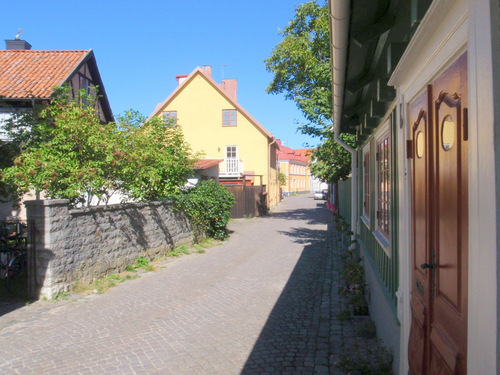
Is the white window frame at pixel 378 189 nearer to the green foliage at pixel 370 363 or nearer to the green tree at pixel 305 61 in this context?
the green foliage at pixel 370 363

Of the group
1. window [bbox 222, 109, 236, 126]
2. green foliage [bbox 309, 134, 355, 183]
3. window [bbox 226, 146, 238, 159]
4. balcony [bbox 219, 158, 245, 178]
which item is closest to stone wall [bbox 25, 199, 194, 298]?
green foliage [bbox 309, 134, 355, 183]

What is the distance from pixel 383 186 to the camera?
511cm

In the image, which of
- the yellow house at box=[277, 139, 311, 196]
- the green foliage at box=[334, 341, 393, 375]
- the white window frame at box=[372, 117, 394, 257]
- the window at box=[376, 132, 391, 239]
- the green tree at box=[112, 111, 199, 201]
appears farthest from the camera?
the yellow house at box=[277, 139, 311, 196]

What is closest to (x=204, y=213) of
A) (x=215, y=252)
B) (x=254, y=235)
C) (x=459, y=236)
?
(x=215, y=252)

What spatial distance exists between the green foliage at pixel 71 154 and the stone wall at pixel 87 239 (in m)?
0.62

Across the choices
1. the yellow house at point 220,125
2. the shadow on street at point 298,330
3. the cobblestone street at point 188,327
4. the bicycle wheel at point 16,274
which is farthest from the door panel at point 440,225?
the yellow house at point 220,125

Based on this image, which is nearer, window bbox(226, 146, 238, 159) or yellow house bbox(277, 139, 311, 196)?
window bbox(226, 146, 238, 159)

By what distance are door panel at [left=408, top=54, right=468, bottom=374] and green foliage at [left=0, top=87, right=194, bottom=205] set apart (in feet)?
23.0

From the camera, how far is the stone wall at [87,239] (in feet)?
23.2

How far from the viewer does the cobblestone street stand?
458 cm

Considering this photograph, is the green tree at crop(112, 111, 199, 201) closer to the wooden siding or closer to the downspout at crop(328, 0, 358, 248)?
the wooden siding

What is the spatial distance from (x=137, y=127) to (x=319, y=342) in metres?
7.79

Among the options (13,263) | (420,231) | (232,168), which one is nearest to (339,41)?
(420,231)

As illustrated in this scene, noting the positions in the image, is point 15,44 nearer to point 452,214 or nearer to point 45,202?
point 45,202
